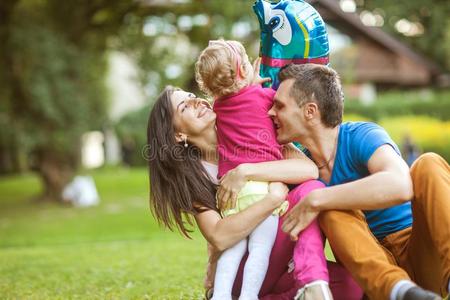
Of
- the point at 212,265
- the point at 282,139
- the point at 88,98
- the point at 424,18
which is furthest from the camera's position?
the point at 424,18

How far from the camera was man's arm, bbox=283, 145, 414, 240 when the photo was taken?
3121 mm

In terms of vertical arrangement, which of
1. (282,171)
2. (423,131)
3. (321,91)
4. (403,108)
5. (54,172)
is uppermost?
(321,91)

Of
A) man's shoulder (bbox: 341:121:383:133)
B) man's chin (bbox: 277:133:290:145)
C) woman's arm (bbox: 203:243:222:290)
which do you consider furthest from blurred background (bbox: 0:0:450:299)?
man's shoulder (bbox: 341:121:383:133)

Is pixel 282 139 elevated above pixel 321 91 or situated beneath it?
situated beneath

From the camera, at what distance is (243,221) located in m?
3.48

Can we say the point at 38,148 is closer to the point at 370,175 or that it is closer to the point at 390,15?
the point at 370,175

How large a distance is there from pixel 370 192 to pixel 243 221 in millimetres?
687

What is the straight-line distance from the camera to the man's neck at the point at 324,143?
356cm

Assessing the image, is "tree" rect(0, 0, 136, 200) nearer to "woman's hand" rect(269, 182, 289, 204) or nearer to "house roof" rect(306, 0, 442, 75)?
"house roof" rect(306, 0, 442, 75)

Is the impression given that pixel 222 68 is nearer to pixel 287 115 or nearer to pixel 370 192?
pixel 287 115

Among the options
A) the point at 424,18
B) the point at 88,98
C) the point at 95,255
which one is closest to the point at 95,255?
the point at 95,255

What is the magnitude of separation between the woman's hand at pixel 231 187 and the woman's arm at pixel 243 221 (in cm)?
9

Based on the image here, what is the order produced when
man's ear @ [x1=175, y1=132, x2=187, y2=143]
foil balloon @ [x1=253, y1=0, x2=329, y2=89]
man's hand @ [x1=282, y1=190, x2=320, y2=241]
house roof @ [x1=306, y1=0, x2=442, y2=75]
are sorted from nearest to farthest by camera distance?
man's hand @ [x1=282, y1=190, x2=320, y2=241]
man's ear @ [x1=175, y1=132, x2=187, y2=143]
foil balloon @ [x1=253, y1=0, x2=329, y2=89]
house roof @ [x1=306, y1=0, x2=442, y2=75]

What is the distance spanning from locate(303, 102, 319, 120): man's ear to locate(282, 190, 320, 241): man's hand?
443mm
